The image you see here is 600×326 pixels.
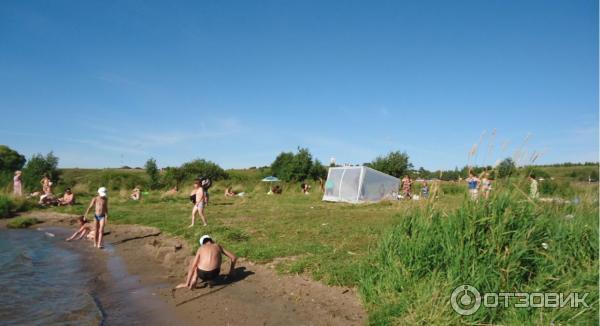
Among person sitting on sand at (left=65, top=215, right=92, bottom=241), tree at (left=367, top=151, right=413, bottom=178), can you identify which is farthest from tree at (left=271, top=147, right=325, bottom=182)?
person sitting on sand at (left=65, top=215, right=92, bottom=241)

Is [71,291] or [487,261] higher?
[487,261]

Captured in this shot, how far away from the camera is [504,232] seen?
5031 millimetres

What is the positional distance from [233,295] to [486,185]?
4519mm

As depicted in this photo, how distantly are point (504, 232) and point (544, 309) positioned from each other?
3.26 feet

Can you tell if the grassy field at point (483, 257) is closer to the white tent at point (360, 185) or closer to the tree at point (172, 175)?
the white tent at point (360, 185)

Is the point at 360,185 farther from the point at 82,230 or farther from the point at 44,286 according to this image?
the point at 44,286

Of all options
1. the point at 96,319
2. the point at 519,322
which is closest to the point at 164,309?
the point at 96,319

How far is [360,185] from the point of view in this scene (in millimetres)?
22969

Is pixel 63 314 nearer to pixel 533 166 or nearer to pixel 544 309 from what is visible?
pixel 544 309

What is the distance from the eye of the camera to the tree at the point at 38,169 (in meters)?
30.6

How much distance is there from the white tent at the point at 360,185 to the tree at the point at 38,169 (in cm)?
2301

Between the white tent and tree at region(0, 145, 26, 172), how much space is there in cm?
4765

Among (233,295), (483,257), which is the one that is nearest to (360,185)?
(233,295)

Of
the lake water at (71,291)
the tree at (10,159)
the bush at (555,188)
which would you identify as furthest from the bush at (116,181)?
the bush at (555,188)
